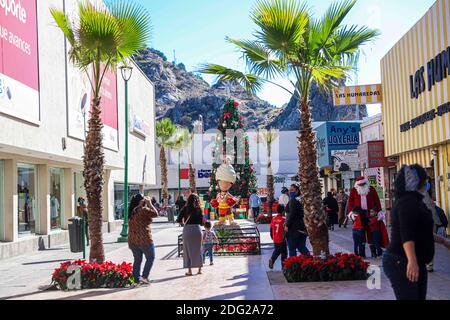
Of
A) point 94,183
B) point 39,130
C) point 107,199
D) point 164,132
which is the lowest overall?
point 107,199

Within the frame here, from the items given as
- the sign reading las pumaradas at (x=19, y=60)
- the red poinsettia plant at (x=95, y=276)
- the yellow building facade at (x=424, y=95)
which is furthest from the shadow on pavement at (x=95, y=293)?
the yellow building facade at (x=424, y=95)

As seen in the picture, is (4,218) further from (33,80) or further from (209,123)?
(209,123)

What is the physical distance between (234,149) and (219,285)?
22.0 metres

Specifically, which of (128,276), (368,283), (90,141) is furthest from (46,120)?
(368,283)

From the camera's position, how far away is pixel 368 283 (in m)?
8.68

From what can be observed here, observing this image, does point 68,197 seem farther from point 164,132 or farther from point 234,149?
point 164,132

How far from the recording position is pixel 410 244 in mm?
4691

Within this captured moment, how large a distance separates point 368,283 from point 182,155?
51.0 metres

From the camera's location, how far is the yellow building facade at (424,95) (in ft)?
45.5

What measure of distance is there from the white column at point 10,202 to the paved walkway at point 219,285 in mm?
2159

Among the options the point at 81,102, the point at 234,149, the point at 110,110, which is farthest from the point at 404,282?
the point at 234,149

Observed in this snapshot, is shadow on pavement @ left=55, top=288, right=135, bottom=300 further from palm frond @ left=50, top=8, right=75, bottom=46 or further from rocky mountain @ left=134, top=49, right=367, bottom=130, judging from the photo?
rocky mountain @ left=134, top=49, right=367, bottom=130

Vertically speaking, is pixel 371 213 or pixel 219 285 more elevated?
pixel 371 213

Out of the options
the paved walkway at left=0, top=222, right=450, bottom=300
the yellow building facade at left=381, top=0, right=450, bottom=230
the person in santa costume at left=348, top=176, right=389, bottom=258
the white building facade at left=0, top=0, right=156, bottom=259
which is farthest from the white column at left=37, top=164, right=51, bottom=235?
the yellow building facade at left=381, top=0, right=450, bottom=230
